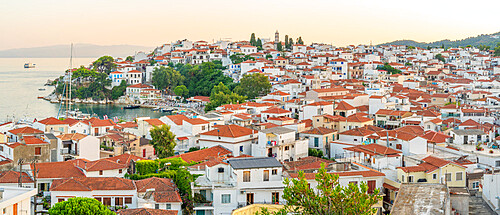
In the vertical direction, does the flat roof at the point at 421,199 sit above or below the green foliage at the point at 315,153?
above

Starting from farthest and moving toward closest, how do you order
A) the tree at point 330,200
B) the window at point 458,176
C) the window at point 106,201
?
1. the window at point 458,176
2. the window at point 106,201
3. the tree at point 330,200

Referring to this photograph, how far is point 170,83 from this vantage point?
4531cm

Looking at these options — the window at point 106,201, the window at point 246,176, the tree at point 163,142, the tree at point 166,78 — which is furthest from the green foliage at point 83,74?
the window at point 246,176

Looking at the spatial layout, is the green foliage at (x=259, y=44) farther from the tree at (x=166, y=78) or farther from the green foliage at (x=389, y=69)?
the green foliage at (x=389, y=69)

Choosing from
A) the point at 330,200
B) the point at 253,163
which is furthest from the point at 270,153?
the point at 330,200

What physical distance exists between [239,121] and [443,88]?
1843 centimetres

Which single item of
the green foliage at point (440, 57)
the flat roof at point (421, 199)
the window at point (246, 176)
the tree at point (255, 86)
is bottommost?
the flat roof at point (421, 199)

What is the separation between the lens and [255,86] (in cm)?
3384

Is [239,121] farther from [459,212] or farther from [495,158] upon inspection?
[459,212]

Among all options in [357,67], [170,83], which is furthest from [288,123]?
[170,83]

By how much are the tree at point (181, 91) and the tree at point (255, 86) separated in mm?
10010

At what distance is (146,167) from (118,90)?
3426 centimetres

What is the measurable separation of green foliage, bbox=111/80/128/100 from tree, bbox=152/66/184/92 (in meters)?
2.86

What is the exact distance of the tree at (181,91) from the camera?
43.2 m
